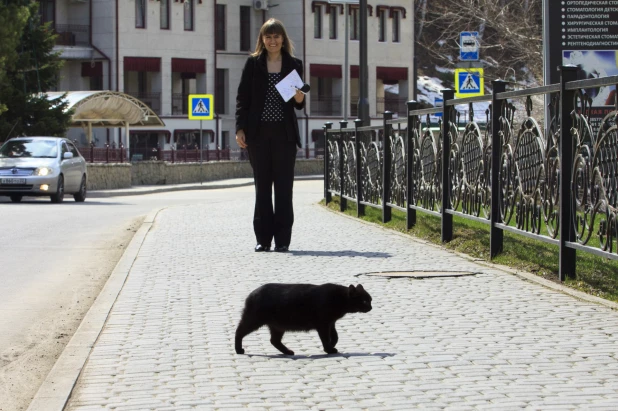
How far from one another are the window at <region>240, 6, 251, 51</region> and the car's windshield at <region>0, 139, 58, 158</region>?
153 feet

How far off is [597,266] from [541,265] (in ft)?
1.51

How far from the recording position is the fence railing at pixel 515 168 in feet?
28.8

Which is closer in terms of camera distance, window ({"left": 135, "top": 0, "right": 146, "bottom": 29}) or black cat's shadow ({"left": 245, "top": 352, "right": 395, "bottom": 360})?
black cat's shadow ({"left": 245, "top": 352, "right": 395, "bottom": 360})

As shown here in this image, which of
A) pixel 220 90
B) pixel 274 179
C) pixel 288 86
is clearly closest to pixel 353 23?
pixel 220 90

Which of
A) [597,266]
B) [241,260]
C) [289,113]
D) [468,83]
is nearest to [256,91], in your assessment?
[289,113]

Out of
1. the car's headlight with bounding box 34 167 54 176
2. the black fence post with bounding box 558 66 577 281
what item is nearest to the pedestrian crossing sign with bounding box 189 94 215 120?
the car's headlight with bounding box 34 167 54 176

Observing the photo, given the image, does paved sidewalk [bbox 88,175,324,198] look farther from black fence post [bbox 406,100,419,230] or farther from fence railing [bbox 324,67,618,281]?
black fence post [bbox 406,100,419,230]

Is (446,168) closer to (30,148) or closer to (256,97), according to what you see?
(256,97)

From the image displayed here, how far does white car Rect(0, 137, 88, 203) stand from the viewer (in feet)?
91.4

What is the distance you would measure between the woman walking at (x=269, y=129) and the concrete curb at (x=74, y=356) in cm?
223

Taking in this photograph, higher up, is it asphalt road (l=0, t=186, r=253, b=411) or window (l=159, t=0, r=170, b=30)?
window (l=159, t=0, r=170, b=30)

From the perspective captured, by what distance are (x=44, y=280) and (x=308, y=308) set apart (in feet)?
18.6

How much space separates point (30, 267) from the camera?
12828 millimetres

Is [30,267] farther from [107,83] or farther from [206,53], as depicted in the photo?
[206,53]
